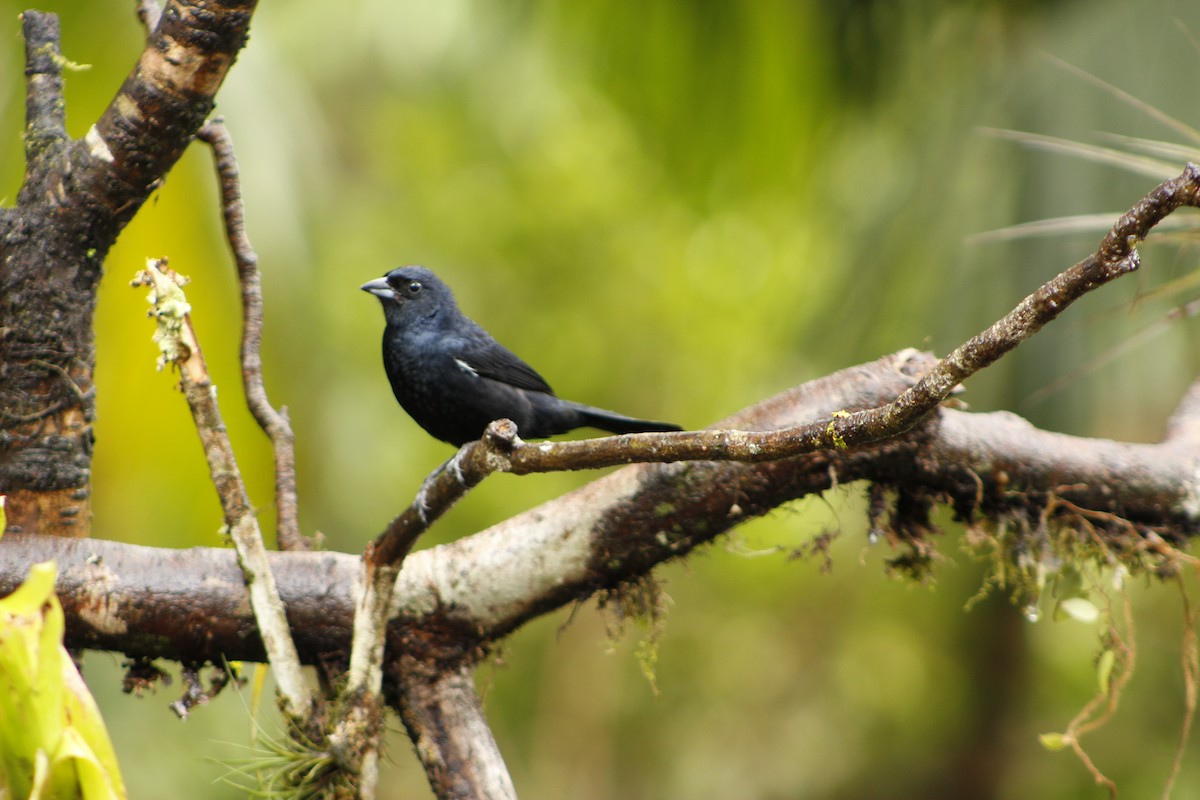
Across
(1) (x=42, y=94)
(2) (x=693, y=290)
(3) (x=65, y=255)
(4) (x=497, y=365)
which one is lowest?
(3) (x=65, y=255)

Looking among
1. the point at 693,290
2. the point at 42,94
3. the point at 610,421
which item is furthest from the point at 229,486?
the point at 693,290

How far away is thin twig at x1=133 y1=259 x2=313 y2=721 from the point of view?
223 centimetres

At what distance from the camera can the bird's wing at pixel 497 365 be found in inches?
138

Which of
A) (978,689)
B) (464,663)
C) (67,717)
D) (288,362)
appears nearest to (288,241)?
(288,362)

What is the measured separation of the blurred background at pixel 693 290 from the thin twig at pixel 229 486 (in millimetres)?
1942

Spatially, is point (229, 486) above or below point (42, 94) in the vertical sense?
below

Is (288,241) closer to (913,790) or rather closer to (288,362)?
(288,362)

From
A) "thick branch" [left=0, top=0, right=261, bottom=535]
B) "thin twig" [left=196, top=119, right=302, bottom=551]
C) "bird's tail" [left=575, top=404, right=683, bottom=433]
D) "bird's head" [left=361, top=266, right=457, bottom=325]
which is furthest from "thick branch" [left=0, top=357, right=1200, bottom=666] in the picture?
"bird's head" [left=361, top=266, right=457, bottom=325]

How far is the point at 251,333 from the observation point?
2801mm

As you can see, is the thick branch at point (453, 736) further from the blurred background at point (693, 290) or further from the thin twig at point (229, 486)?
the blurred background at point (693, 290)

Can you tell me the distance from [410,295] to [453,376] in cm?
38

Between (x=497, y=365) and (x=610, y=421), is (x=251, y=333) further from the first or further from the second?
(x=610, y=421)

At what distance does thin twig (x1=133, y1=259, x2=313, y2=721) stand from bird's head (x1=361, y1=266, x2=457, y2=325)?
1.30 metres

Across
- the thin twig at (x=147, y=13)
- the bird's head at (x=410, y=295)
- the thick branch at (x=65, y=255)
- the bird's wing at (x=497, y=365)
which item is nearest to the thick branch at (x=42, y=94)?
the thick branch at (x=65, y=255)
